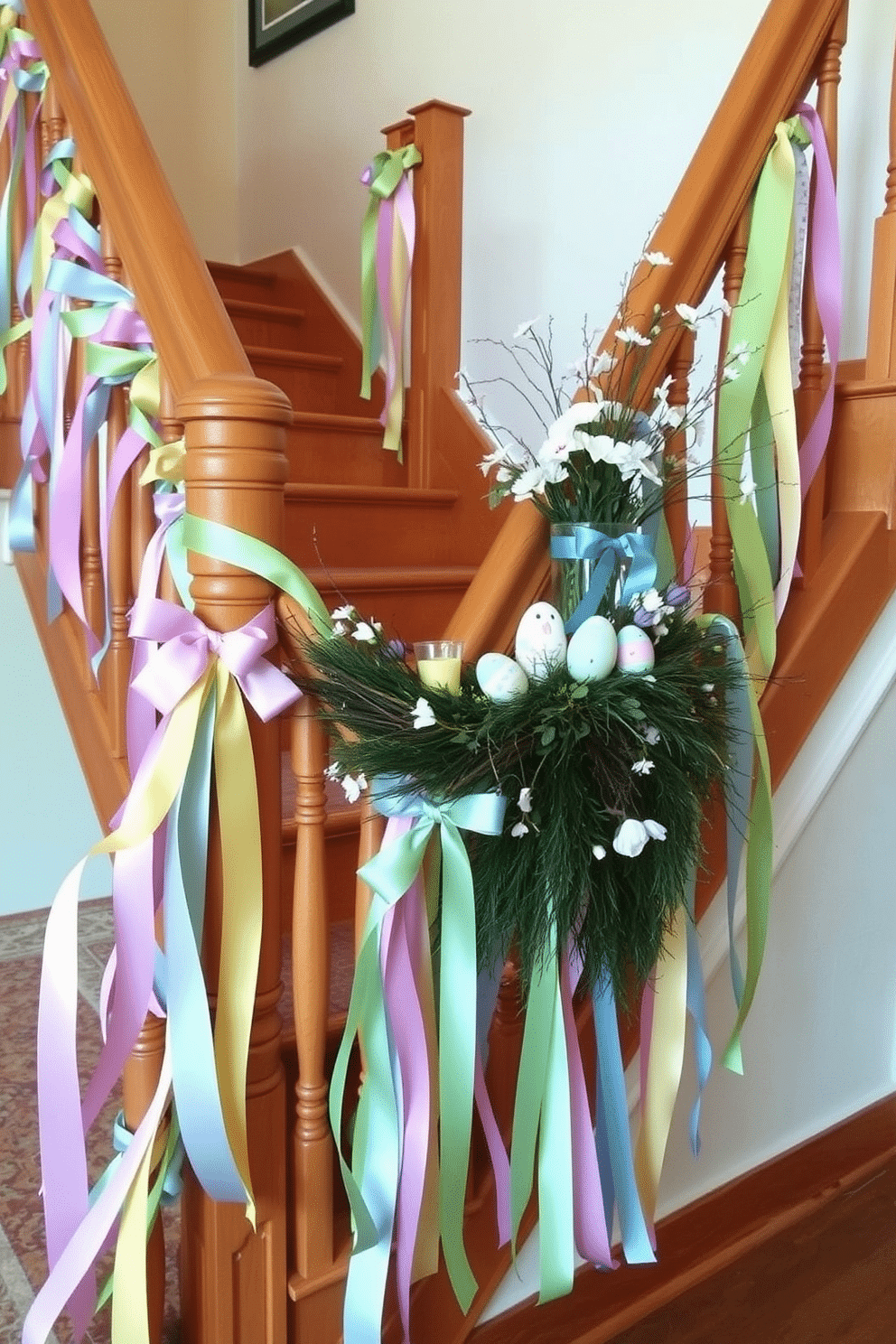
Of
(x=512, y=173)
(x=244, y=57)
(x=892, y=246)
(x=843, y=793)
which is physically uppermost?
(x=244, y=57)

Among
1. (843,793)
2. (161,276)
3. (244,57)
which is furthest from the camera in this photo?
(244,57)

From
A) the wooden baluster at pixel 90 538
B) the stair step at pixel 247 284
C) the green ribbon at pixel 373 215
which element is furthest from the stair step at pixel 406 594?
the stair step at pixel 247 284

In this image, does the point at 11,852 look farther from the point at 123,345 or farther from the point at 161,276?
the point at 161,276

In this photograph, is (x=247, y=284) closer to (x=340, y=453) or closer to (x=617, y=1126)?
(x=340, y=453)

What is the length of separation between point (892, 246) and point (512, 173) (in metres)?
1.25

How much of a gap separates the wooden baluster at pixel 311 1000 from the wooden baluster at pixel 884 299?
39.5 inches

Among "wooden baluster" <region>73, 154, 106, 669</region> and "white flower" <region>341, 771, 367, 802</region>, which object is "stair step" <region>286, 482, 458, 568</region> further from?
"white flower" <region>341, 771, 367, 802</region>

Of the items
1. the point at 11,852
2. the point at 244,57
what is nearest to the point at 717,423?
the point at 11,852

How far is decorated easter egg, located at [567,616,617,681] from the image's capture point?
0.94 meters

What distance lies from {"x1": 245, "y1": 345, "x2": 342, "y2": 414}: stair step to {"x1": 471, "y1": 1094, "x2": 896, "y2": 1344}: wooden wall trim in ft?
6.76

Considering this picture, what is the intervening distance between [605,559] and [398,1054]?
0.51 metres

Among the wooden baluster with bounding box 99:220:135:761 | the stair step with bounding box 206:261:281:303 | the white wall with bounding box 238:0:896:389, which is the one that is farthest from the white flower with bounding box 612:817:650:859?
the stair step with bounding box 206:261:281:303

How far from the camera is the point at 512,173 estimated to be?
2.51 metres

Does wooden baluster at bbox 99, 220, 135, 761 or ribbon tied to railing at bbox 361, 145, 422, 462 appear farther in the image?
ribbon tied to railing at bbox 361, 145, 422, 462
